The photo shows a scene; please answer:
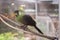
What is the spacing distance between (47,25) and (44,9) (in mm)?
135

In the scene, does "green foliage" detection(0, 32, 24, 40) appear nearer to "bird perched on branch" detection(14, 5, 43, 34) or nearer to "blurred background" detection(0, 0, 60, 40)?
"blurred background" detection(0, 0, 60, 40)

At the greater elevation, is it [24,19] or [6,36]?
[24,19]

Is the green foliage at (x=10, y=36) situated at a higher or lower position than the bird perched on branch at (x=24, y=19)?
lower

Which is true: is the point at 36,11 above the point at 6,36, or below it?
above

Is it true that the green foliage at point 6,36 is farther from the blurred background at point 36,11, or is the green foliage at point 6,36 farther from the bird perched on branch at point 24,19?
the bird perched on branch at point 24,19

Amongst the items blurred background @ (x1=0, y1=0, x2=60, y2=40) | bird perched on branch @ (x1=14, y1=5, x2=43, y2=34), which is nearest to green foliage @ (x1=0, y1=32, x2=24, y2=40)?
blurred background @ (x1=0, y1=0, x2=60, y2=40)

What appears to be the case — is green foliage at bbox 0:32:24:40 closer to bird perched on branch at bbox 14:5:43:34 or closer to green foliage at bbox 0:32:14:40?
green foliage at bbox 0:32:14:40

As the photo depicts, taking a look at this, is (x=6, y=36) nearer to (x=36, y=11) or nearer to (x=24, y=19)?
(x=24, y=19)

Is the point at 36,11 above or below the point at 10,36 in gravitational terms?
above

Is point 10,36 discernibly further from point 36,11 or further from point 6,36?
point 36,11

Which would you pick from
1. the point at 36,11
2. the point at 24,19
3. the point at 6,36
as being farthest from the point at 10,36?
the point at 36,11

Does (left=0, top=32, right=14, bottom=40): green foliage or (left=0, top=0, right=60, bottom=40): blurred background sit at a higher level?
(left=0, top=0, right=60, bottom=40): blurred background

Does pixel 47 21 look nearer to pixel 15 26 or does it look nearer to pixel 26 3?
pixel 26 3

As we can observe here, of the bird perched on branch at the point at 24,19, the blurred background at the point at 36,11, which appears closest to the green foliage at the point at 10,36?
the blurred background at the point at 36,11
